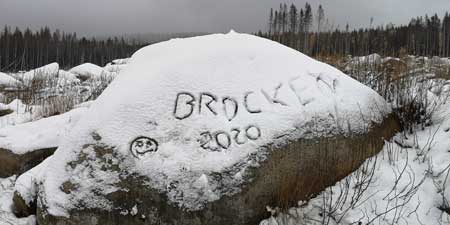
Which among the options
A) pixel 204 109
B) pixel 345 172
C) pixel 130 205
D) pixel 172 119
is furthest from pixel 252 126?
pixel 130 205

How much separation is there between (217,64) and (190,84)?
317 mm

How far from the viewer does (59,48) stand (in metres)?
57.9

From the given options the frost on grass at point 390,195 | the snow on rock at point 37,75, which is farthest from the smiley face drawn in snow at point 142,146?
the snow on rock at point 37,75

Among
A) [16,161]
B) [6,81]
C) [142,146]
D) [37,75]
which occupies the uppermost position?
[37,75]

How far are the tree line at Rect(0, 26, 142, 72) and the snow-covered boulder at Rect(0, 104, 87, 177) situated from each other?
46.8 m

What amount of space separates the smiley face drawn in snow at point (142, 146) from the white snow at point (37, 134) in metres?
1.33

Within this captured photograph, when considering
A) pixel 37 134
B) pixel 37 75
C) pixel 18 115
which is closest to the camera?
pixel 37 134

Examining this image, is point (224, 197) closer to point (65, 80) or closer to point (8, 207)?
point (8, 207)

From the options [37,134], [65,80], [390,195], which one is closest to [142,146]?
[390,195]

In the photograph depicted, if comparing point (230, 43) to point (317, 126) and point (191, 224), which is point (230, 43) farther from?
point (191, 224)

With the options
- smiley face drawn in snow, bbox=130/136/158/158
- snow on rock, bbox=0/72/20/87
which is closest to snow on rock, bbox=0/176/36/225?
smiley face drawn in snow, bbox=130/136/158/158

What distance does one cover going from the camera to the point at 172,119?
3.03 meters

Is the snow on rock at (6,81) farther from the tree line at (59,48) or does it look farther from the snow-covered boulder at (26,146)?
the tree line at (59,48)

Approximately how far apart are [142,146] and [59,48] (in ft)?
199
